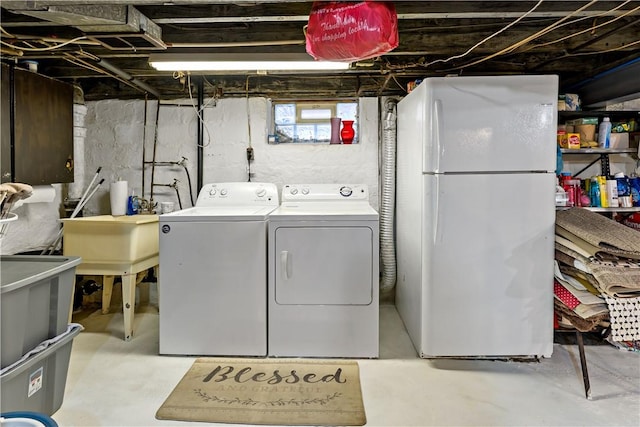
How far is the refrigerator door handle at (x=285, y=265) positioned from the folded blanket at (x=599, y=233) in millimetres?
1707

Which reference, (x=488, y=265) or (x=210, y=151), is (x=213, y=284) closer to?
(x=210, y=151)

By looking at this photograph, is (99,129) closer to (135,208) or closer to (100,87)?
(100,87)

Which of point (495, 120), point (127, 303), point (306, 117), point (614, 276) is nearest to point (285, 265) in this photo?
point (127, 303)

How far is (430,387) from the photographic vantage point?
2.28m

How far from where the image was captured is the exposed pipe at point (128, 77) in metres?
2.86

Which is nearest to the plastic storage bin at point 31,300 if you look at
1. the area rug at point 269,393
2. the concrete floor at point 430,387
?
the concrete floor at point 430,387

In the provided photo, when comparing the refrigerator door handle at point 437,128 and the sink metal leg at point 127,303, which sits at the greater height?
the refrigerator door handle at point 437,128

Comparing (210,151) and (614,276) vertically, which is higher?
(210,151)

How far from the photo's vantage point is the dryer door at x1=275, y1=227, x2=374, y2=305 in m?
2.61

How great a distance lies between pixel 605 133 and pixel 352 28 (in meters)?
2.33

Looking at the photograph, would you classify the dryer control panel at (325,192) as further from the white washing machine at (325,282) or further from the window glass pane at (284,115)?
the white washing machine at (325,282)

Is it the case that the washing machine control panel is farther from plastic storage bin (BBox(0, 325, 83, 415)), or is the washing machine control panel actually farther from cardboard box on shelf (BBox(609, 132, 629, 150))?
cardboard box on shelf (BBox(609, 132, 629, 150))

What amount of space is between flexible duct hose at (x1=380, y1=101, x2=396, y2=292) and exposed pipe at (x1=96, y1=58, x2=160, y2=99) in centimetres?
205

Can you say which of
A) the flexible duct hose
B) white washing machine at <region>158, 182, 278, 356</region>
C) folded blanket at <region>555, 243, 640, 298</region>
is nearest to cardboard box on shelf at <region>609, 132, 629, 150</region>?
folded blanket at <region>555, 243, 640, 298</region>
